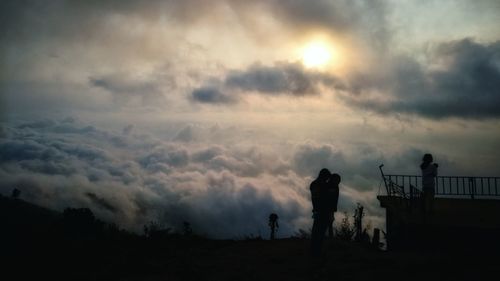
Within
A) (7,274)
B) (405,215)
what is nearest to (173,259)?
(7,274)

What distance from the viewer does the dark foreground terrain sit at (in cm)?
929

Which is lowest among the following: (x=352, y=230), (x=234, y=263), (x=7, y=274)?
(x=7, y=274)

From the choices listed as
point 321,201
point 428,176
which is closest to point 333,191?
point 321,201

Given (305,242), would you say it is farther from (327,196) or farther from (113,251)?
(113,251)

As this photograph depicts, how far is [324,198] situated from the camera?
10.6 metres

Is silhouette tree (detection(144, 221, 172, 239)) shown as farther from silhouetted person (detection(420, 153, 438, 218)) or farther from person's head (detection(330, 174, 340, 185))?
silhouetted person (detection(420, 153, 438, 218))

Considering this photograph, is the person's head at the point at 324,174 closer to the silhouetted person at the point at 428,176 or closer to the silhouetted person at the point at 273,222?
the silhouetted person at the point at 428,176

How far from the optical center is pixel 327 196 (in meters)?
10.6

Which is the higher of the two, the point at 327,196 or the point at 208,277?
the point at 327,196

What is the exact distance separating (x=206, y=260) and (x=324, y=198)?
3.96 m

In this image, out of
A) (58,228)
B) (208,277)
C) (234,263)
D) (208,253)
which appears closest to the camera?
(208,277)

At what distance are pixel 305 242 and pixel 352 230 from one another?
426 cm

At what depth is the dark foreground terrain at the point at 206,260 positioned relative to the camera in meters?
9.29

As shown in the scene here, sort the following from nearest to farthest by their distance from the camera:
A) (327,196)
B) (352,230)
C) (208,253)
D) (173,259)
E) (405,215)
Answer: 1. (327,196)
2. (173,259)
3. (208,253)
4. (405,215)
5. (352,230)
